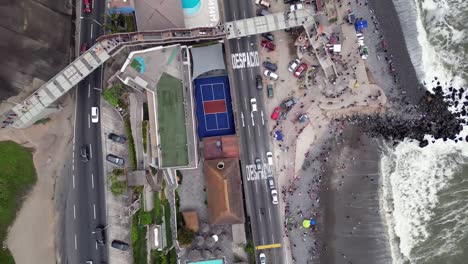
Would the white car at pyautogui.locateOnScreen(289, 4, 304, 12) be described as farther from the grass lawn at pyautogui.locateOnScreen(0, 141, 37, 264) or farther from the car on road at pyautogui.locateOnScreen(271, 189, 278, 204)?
the grass lawn at pyautogui.locateOnScreen(0, 141, 37, 264)

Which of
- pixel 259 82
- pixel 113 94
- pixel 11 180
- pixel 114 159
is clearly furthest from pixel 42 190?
pixel 259 82

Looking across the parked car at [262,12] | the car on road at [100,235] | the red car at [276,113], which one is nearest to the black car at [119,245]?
the car on road at [100,235]

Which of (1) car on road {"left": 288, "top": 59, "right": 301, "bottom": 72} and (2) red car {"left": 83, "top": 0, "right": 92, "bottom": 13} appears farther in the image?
(1) car on road {"left": 288, "top": 59, "right": 301, "bottom": 72}

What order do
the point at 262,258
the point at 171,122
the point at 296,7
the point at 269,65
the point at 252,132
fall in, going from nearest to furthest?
the point at 171,122
the point at 262,258
the point at 296,7
the point at 252,132
the point at 269,65

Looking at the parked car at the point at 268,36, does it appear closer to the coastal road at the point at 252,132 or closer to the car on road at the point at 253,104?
the coastal road at the point at 252,132

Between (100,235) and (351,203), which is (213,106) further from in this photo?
(351,203)

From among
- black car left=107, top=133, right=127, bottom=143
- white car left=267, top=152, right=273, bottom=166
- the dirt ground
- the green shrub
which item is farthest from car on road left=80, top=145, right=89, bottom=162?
white car left=267, top=152, right=273, bottom=166
